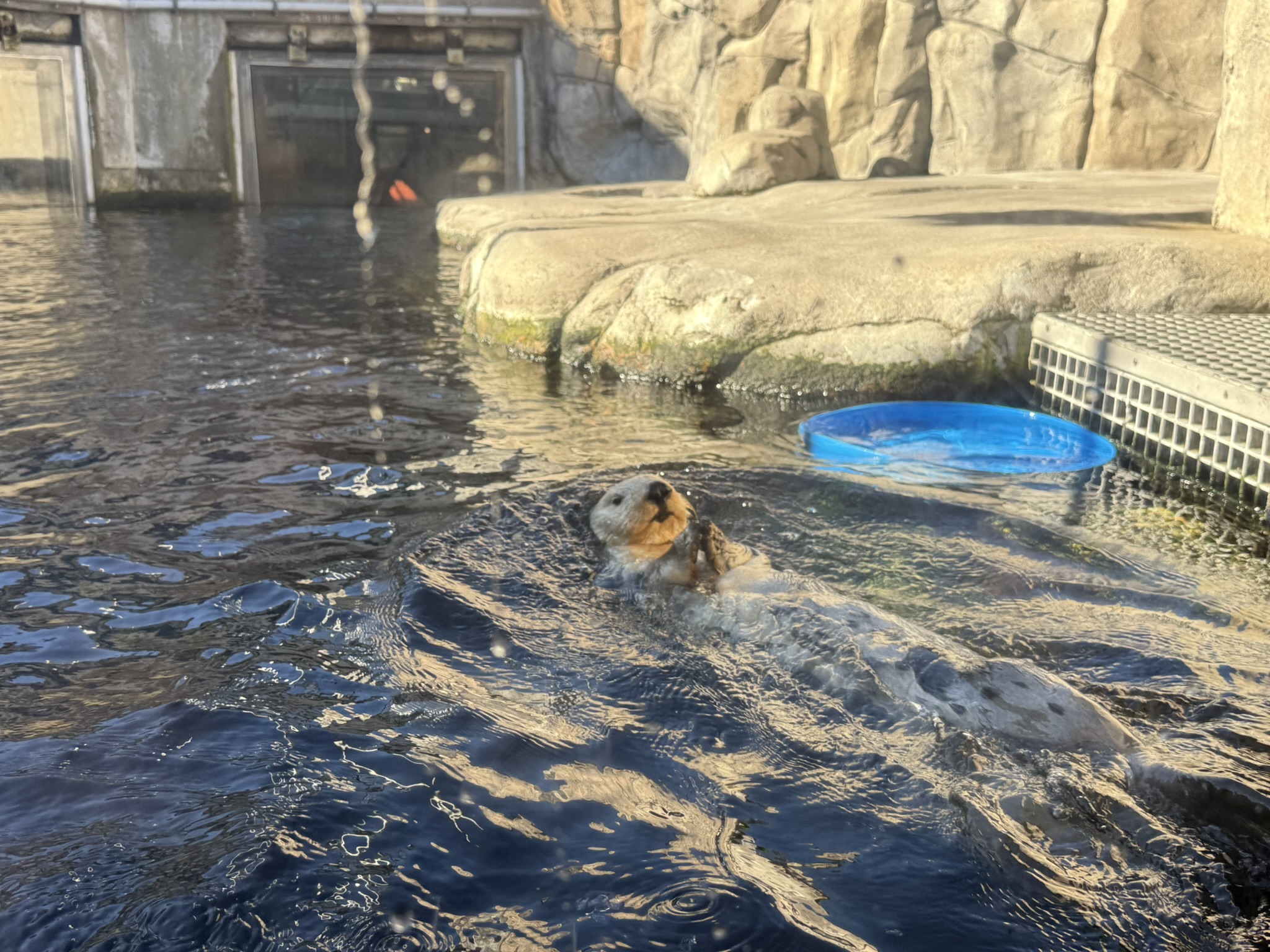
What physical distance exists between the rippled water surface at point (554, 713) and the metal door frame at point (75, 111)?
14033mm

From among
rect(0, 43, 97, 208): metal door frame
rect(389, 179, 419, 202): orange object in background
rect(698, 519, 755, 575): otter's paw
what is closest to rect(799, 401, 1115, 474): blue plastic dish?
rect(698, 519, 755, 575): otter's paw

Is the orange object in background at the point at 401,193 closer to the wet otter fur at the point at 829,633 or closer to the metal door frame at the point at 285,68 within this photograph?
the metal door frame at the point at 285,68

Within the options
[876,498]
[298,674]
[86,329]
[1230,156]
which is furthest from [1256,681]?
→ [86,329]

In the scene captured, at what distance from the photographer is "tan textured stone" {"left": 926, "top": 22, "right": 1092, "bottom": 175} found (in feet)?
40.2

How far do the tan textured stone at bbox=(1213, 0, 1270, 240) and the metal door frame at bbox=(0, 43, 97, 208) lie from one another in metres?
16.2

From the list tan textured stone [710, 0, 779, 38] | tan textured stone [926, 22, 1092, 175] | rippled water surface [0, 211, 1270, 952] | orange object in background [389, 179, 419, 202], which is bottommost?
rippled water surface [0, 211, 1270, 952]

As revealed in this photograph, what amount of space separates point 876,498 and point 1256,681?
174 cm

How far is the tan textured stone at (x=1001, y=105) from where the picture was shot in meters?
12.3

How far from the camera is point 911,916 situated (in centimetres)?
205

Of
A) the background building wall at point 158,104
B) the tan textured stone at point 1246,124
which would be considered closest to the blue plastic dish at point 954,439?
the tan textured stone at point 1246,124

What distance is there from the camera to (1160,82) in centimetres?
1161

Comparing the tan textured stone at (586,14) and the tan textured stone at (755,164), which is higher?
the tan textured stone at (586,14)

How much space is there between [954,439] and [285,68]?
1620 centimetres

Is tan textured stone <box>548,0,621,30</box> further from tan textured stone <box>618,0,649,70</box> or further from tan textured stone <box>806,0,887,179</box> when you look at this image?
tan textured stone <box>806,0,887,179</box>
